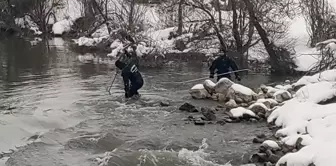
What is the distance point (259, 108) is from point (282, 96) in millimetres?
1598

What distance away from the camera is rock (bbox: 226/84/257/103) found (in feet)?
48.2

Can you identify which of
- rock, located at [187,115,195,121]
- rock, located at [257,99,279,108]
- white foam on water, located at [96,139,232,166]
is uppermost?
rock, located at [257,99,279,108]

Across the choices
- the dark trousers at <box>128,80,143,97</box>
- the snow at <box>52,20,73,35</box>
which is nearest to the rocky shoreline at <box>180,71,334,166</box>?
the dark trousers at <box>128,80,143,97</box>

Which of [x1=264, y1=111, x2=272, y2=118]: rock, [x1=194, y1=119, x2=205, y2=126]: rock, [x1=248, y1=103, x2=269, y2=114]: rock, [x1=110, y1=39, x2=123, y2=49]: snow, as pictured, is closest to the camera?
[x1=194, y1=119, x2=205, y2=126]: rock

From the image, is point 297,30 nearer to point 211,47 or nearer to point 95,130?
point 211,47

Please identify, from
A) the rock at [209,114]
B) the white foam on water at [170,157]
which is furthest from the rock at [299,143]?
the rock at [209,114]

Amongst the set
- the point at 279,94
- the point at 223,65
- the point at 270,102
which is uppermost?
the point at 223,65

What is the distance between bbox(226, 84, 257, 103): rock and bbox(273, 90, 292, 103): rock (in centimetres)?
71

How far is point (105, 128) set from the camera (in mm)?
11820

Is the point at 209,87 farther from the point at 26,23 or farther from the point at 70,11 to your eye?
the point at 26,23

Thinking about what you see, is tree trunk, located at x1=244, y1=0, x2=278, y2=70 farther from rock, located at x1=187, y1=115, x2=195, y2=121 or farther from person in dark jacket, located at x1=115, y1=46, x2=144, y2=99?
rock, located at x1=187, y1=115, x2=195, y2=121

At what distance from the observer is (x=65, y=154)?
984cm

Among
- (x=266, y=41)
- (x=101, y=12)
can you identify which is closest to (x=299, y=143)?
(x=266, y=41)

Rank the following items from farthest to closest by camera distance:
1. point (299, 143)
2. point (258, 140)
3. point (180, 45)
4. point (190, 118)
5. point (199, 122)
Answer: point (180, 45) → point (190, 118) → point (199, 122) → point (258, 140) → point (299, 143)
